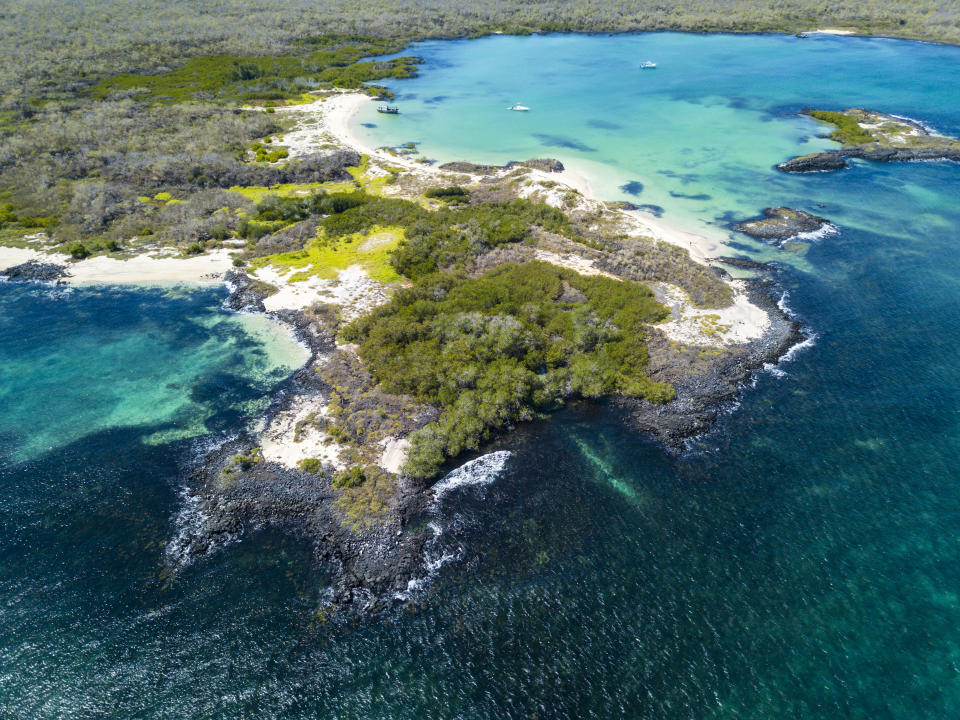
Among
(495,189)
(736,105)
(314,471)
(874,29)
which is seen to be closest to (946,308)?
(495,189)

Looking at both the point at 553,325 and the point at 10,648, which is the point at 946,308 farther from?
the point at 10,648

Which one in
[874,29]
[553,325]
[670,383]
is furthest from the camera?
[874,29]

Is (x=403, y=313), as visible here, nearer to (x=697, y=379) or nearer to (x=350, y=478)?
(x=350, y=478)

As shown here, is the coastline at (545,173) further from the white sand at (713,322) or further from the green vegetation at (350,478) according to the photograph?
the green vegetation at (350,478)

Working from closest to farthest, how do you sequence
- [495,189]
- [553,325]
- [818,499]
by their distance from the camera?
[818,499]
[553,325]
[495,189]

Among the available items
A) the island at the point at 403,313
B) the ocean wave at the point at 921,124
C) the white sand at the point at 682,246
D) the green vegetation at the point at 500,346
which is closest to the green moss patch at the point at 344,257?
the island at the point at 403,313

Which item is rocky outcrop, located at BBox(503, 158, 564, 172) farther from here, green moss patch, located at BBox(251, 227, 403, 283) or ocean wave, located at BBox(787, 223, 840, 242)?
ocean wave, located at BBox(787, 223, 840, 242)
